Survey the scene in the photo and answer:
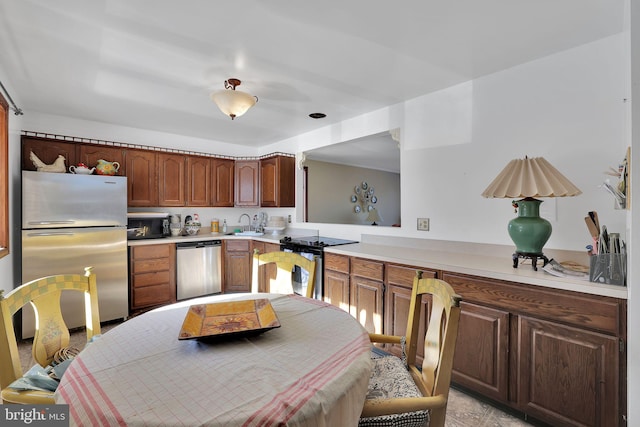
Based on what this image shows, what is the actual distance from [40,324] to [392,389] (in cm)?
160

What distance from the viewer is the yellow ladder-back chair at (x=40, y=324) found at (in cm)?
102

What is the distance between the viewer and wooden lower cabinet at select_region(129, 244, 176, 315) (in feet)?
11.2

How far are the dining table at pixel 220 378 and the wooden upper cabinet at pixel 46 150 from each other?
9.99 ft

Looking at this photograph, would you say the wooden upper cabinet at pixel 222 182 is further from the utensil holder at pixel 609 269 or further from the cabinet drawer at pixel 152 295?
the utensil holder at pixel 609 269

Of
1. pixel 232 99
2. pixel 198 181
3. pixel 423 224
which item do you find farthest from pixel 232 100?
Answer: pixel 198 181

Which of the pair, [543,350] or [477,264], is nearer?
[543,350]

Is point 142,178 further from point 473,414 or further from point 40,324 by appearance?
point 473,414

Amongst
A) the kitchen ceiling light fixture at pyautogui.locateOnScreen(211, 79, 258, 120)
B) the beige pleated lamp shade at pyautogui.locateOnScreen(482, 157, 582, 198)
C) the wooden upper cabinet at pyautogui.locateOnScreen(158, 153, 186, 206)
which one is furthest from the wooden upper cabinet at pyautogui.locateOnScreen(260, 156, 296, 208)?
the beige pleated lamp shade at pyautogui.locateOnScreen(482, 157, 582, 198)

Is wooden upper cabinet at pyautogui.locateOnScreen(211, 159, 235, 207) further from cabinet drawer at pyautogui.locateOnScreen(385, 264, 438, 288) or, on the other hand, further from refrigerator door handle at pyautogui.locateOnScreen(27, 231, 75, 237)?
cabinet drawer at pyautogui.locateOnScreen(385, 264, 438, 288)

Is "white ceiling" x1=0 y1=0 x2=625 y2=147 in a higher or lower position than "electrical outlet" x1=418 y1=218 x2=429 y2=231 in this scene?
higher

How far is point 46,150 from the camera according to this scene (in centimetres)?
315

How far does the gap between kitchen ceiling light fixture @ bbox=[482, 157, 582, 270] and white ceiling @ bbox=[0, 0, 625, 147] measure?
0.83 meters

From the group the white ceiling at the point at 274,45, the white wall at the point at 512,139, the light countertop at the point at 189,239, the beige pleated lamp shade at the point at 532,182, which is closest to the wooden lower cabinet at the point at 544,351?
the beige pleated lamp shade at the point at 532,182

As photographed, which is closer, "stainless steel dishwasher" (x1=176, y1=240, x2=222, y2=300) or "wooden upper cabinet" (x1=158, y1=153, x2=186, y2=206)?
"stainless steel dishwasher" (x1=176, y1=240, x2=222, y2=300)
